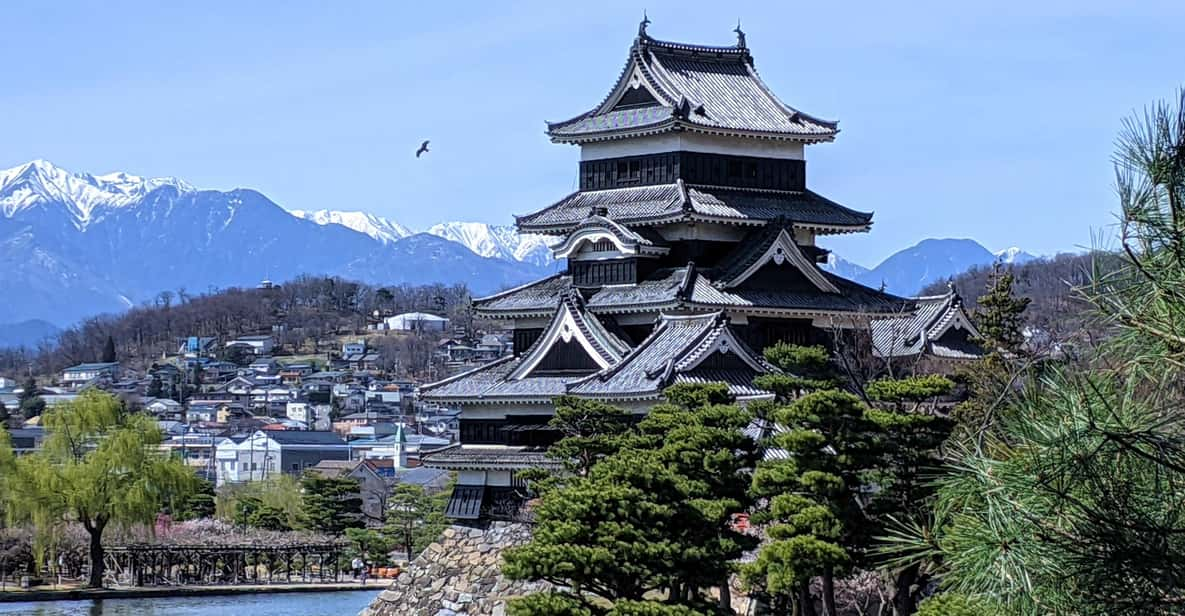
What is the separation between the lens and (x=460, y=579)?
3014 centimetres

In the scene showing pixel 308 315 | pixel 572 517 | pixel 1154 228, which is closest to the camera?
pixel 1154 228

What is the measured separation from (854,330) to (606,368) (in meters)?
4.96

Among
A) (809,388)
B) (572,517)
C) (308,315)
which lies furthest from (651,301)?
(308,315)

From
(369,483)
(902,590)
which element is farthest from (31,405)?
(902,590)

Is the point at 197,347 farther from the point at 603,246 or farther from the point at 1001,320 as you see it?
the point at 1001,320

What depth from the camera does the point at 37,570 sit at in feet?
145

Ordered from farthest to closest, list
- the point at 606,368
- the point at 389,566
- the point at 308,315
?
the point at 308,315 → the point at 389,566 → the point at 606,368

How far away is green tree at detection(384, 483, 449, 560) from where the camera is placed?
156ft

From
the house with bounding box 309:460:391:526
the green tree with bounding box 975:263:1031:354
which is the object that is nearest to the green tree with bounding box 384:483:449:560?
the house with bounding box 309:460:391:526

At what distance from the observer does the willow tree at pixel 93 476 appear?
43156 millimetres

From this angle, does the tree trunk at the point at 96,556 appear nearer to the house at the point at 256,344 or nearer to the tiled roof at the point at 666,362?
the tiled roof at the point at 666,362

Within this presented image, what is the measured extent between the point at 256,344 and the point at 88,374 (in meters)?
17.5

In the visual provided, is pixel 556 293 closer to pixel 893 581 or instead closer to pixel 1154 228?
pixel 893 581

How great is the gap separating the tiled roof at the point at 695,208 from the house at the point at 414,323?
119 metres
